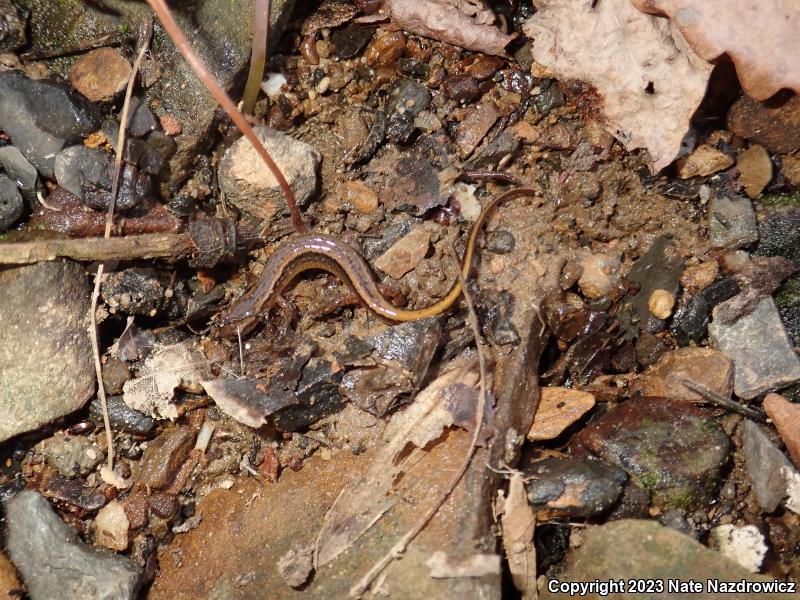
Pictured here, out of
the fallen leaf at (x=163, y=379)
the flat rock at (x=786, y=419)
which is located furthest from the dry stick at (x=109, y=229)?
the flat rock at (x=786, y=419)

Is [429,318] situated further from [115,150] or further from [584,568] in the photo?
[115,150]

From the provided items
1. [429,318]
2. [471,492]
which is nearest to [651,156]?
[429,318]

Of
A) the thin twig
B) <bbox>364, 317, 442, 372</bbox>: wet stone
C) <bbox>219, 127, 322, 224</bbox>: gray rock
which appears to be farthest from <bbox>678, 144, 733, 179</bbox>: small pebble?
<bbox>219, 127, 322, 224</bbox>: gray rock

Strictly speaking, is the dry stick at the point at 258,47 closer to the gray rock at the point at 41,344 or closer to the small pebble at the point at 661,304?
the gray rock at the point at 41,344

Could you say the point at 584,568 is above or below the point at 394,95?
below

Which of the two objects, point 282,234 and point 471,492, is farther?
point 282,234

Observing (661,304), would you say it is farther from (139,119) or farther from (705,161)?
(139,119)

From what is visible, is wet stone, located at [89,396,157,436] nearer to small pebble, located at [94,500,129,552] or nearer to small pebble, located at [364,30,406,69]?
small pebble, located at [94,500,129,552]
